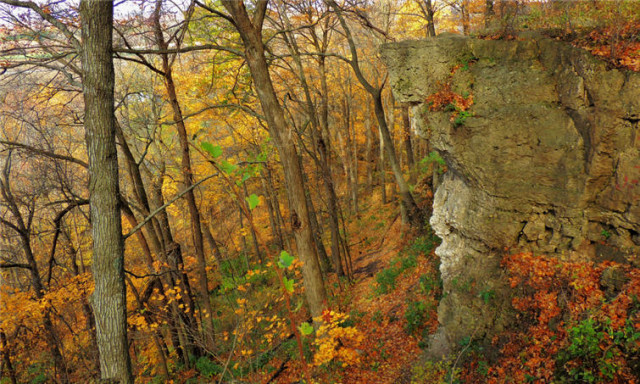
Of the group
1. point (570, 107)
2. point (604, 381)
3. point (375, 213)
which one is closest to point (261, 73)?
point (570, 107)

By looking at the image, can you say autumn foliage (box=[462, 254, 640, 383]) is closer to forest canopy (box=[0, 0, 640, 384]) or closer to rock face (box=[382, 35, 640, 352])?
rock face (box=[382, 35, 640, 352])

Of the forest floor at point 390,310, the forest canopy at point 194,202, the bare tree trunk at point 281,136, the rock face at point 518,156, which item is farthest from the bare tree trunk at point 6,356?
the rock face at point 518,156

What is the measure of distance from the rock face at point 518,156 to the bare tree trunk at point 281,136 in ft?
10.3

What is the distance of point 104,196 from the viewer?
10.5 feet

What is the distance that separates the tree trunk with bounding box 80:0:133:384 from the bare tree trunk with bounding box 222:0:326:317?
3.30 meters

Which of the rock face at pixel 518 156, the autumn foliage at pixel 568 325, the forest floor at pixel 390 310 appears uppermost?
the rock face at pixel 518 156

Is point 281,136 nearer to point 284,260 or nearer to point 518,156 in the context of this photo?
point 518,156

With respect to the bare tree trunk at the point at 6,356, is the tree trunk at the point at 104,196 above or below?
above

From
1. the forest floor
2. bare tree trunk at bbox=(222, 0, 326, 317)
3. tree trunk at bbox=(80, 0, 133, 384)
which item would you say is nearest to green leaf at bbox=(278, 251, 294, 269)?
tree trunk at bbox=(80, 0, 133, 384)

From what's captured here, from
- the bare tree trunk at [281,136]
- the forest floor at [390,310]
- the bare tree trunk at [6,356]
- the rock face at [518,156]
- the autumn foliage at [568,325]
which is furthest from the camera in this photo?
the bare tree trunk at [6,356]

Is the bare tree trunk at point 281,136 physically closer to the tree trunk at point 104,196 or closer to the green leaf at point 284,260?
the tree trunk at point 104,196

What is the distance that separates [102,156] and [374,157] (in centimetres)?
2441

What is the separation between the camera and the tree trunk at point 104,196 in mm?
3131

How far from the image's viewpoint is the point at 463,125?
7312 mm
